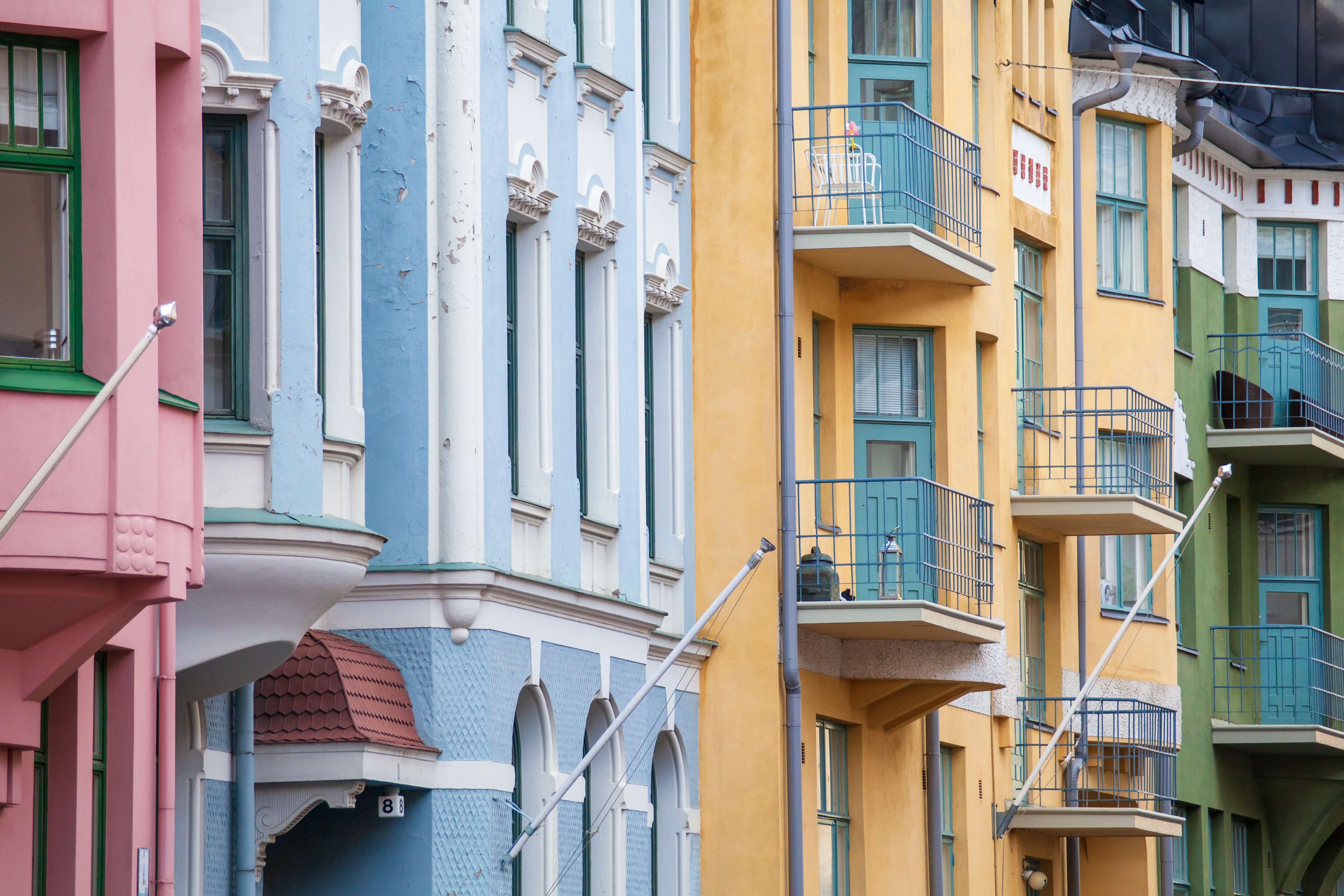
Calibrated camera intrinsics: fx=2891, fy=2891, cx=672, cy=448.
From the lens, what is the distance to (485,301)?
20766 mm

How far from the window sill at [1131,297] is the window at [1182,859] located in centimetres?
628

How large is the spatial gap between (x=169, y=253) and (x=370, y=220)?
14.1 feet

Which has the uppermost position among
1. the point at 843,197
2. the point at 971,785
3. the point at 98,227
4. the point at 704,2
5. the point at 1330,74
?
the point at 1330,74

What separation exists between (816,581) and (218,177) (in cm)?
924

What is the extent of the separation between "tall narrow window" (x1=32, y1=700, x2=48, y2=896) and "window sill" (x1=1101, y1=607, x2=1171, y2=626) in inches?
769

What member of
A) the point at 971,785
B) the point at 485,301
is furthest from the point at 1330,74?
the point at 485,301

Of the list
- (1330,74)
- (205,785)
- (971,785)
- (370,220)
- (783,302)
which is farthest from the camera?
(1330,74)

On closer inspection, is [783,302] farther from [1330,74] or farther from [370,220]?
[1330,74]

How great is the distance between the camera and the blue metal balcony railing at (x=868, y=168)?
2680 centimetres

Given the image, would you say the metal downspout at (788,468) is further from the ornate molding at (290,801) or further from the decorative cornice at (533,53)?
the ornate molding at (290,801)

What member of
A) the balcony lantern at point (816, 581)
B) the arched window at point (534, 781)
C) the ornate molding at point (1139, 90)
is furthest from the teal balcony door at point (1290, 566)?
the arched window at point (534, 781)

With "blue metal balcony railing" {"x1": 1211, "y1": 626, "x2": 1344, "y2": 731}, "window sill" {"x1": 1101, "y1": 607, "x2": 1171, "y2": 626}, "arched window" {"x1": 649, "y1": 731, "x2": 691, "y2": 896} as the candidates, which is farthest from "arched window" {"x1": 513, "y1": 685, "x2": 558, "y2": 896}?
"blue metal balcony railing" {"x1": 1211, "y1": 626, "x2": 1344, "y2": 731}

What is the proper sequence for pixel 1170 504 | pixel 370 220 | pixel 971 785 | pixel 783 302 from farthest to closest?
pixel 1170 504 → pixel 971 785 → pixel 783 302 → pixel 370 220

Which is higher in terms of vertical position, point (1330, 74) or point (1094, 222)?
point (1330, 74)
